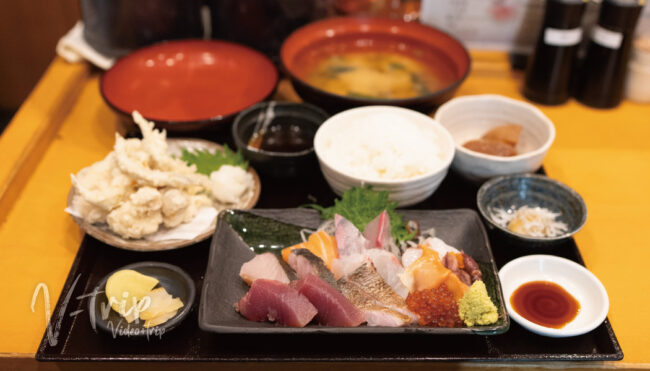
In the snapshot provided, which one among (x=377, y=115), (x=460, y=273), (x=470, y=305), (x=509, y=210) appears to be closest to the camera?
(x=470, y=305)

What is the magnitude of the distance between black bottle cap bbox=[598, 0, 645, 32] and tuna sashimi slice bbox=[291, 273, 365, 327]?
180 cm

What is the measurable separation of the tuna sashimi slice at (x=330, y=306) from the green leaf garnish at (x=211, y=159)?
688 millimetres

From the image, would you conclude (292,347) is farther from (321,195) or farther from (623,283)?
(623,283)

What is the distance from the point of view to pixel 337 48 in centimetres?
267

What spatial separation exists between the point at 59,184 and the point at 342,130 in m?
1.12

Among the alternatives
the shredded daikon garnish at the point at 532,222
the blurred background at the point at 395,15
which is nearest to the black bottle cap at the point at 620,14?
the blurred background at the point at 395,15

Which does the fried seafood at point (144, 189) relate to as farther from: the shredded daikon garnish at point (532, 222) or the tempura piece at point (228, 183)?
the shredded daikon garnish at point (532, 222)

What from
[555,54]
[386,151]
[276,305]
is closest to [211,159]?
[386,151]

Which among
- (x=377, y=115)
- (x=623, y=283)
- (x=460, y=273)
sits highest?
(x=377, y=115)

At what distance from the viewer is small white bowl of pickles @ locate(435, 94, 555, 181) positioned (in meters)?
1.98

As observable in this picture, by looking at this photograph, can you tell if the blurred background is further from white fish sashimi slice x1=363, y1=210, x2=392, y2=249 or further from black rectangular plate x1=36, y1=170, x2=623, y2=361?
black rectangular plate x1=36, y1=170, x2=623, y2=361

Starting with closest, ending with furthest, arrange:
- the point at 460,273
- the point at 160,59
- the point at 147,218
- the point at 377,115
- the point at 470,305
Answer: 1. the point at 470,305
2. the point at 460,273
3. the point at 147,218
4. the point at 377,115
5. the point at 160,59

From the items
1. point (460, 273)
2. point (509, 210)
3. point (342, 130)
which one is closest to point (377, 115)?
point (342, 130)

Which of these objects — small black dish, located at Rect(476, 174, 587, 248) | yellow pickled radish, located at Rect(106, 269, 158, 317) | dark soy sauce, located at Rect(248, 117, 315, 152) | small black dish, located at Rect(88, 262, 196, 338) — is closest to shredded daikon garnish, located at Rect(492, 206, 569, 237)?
small black dish, located at Rect(476, 174, 587, 248)
